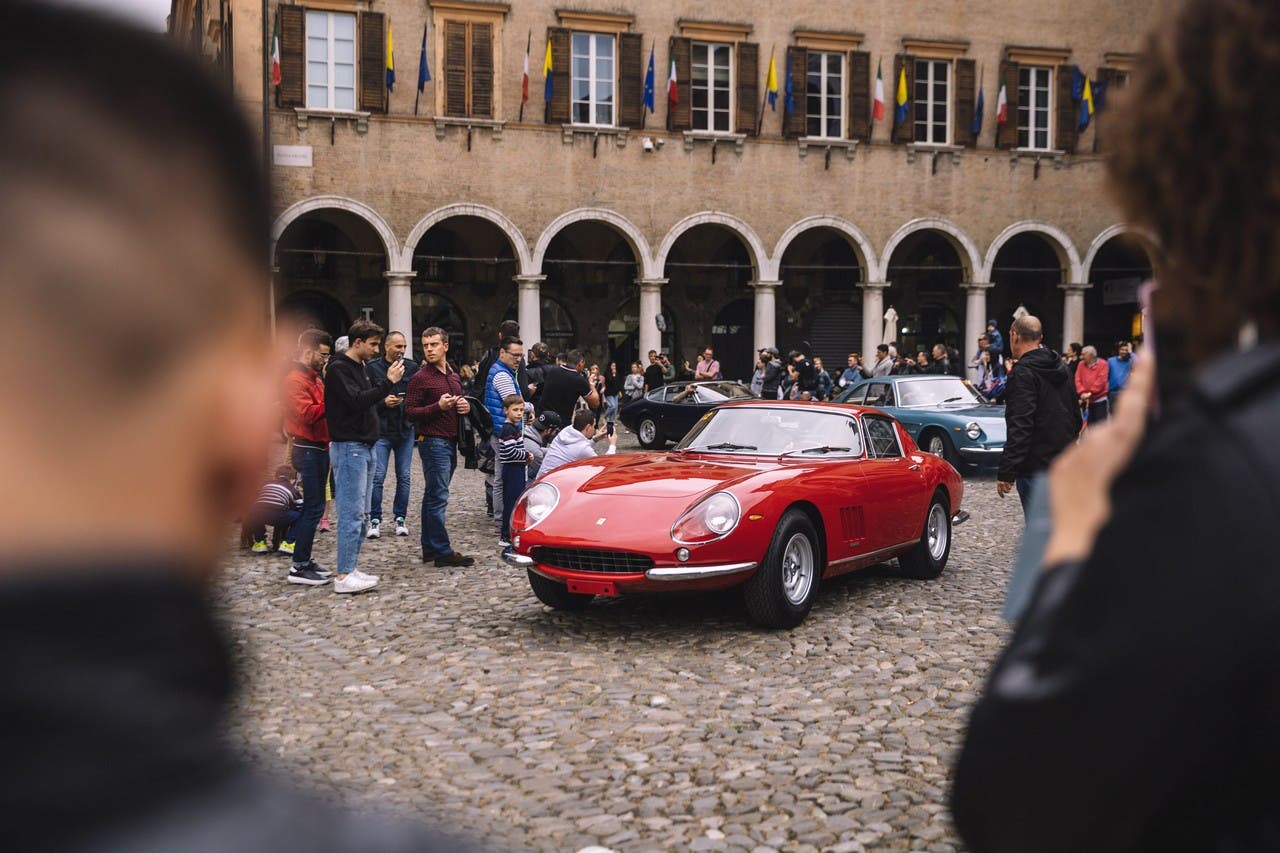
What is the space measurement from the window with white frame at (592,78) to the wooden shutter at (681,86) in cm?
143

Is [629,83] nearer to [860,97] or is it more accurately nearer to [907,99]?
[860,97]

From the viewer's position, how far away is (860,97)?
28219 mm

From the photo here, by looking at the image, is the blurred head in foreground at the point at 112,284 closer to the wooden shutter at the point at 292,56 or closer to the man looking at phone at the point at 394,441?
the man looking at phone at the point at 394,441

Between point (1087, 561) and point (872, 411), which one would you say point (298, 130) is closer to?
point (872, 411)

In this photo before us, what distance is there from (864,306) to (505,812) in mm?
26548

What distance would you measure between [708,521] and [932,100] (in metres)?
24.9

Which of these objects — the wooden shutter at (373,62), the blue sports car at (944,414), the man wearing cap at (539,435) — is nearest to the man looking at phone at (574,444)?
the man wearing cap at (539,435)

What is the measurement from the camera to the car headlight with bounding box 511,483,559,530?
7445 millimetres

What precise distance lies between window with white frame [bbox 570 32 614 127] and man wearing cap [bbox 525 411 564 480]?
1689cm

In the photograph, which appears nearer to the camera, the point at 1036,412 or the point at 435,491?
the point at 1036,412

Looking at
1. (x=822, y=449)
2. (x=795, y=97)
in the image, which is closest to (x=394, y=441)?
(x=822, y=449)

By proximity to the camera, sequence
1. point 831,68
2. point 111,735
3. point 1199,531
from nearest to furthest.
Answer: point 111,735, point 1199,531, point 831,68

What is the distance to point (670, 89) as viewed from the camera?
26.4 m

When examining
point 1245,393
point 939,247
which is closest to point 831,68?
point 939,247
